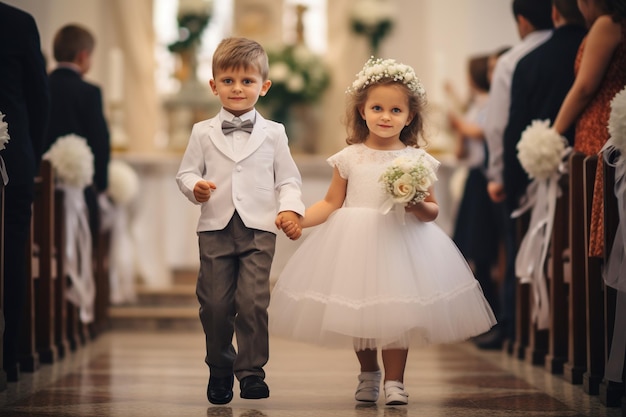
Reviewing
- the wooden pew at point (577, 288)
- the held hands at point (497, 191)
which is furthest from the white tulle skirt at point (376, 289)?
the held hands at point (497, 191)

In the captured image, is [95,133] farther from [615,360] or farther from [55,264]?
[615,360]

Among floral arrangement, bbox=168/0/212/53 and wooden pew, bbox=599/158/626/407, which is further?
floral arrangement, bbox=168/0/212/53

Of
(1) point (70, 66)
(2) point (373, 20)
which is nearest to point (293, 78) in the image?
(2) point (373, 20)

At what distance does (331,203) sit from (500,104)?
216 centimetres

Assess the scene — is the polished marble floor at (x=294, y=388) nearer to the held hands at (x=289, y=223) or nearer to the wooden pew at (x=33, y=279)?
the wooden pew at (x=33, y=279)

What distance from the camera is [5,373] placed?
4547 mm

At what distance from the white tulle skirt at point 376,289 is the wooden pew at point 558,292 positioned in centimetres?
135

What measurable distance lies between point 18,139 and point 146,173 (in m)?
4.84

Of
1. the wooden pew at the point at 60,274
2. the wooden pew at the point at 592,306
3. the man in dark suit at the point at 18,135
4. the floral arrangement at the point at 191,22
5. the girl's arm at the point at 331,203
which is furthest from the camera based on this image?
the floral arrangement at the point at 191,22

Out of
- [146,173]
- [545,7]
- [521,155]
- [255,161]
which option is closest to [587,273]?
[521,155]

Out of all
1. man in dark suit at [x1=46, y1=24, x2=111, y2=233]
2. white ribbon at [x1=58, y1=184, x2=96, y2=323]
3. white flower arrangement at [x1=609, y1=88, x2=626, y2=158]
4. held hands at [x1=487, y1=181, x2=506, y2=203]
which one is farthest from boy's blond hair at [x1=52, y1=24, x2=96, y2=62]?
white flower arrangement at [x1=609, y1=88, x2=626, y2=158]

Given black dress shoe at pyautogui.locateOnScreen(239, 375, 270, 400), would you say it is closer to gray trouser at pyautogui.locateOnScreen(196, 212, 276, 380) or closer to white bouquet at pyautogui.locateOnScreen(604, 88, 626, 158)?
gray trouser at pyautogui.locateOnScreen(196, 212, 276, 380)

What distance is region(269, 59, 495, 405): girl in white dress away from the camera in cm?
380

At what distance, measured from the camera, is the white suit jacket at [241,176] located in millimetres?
3902
